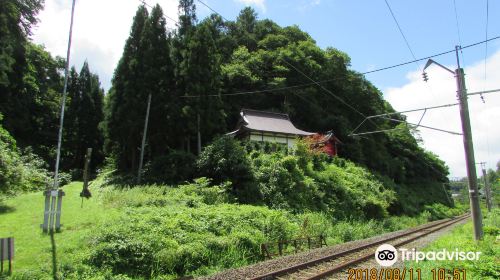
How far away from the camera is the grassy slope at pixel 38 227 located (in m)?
9.06

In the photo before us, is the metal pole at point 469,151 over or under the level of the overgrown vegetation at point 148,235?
over

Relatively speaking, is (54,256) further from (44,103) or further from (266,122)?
(44,103)

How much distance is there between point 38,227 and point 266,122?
2310cm

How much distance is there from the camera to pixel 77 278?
319 inches

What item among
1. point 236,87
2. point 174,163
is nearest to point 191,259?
point 174,163

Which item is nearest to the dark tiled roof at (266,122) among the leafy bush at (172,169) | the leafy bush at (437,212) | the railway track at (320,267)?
the leafy bush at (172,169)

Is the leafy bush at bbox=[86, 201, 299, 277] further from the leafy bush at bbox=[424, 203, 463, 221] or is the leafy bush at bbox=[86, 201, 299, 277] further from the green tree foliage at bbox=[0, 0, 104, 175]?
the leafy bush at bbox=[424, 203, 463, 221]

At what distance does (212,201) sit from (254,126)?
14.2m

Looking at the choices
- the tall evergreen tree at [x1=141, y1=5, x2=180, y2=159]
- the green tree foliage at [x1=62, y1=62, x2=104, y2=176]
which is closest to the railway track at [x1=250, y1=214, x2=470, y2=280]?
the tall evergreen tree at [x1=141, y1=5, x2=180, y2=159]

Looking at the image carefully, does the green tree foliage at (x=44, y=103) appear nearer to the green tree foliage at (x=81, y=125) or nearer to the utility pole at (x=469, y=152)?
the green tree foliage at (x=81, y=125)

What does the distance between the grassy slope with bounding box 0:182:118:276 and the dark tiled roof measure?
15.7 meters

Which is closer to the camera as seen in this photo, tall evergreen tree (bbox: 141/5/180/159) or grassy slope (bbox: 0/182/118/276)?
grassy slope (bbox: 0/182/118/276)

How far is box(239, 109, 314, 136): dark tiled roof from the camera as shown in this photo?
31.2 meters

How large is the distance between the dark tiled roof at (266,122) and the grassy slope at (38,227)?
1574cm
